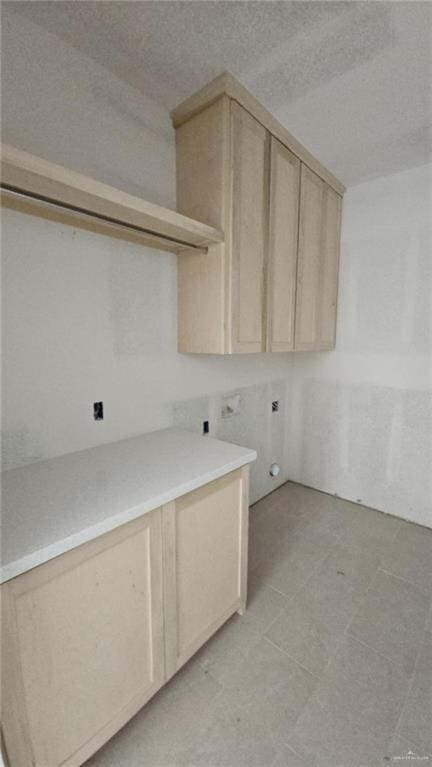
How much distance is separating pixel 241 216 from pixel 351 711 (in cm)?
207

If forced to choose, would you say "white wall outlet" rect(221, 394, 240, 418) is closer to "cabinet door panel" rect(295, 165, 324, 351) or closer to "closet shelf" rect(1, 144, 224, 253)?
"cabinet door panel" rect(295, 165, 324, 351)

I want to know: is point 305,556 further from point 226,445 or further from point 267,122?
point 267,122

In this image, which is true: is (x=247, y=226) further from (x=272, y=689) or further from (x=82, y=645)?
(x=272, y=689)

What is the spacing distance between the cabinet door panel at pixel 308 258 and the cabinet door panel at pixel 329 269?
75 mm

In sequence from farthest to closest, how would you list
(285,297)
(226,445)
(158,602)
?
(285,297), (226,445), (158,602)

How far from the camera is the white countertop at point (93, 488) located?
0.76 metres

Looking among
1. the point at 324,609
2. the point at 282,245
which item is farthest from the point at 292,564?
the point at 282,245

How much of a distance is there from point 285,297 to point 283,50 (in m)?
1.03

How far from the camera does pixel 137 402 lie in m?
1.55

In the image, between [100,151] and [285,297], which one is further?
[285,297]

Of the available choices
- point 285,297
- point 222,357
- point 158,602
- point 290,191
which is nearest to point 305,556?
Answer: point 158,602

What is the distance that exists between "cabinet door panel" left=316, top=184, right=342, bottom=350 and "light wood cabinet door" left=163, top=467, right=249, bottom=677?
1456mm

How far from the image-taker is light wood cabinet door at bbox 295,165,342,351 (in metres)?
1.93

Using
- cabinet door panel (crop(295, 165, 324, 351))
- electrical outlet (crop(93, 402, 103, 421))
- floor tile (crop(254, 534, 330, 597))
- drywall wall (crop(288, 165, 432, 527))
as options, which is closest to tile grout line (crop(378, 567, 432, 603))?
floor tile (crop(254, 534, 330, 597))
